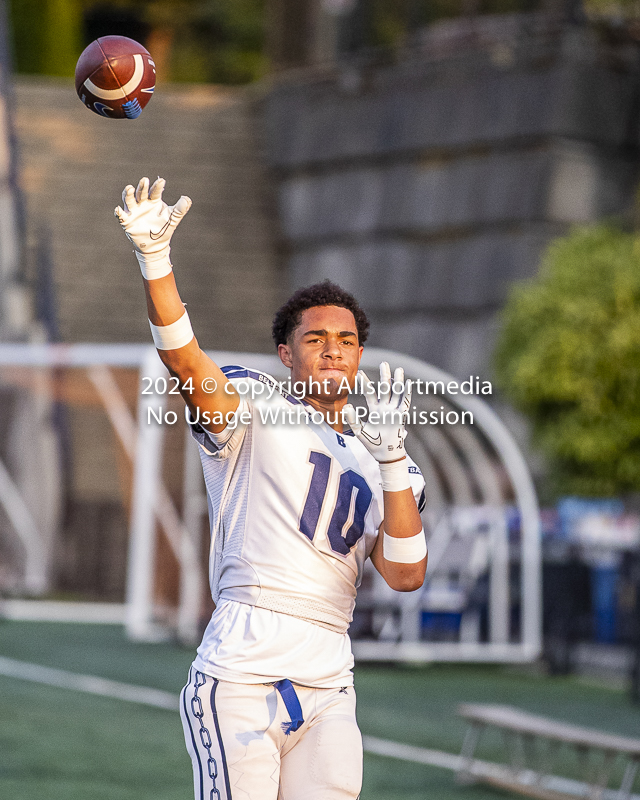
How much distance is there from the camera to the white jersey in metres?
3.31

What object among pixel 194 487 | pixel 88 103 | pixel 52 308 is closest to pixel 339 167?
pixel 52 308

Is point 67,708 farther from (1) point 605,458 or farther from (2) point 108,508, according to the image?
(2) point 108,508

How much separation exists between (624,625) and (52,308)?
27.3ft

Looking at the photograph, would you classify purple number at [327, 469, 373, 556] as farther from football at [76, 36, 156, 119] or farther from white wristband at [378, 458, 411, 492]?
football at [76, 36, 156, 119]

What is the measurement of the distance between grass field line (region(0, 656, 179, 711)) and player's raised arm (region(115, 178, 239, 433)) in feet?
21.2

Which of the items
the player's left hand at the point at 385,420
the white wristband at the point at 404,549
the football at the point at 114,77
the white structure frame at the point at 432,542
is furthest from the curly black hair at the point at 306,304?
the white structure frame at the point at 432,542

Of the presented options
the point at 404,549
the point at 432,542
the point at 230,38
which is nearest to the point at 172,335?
the point at 404,549

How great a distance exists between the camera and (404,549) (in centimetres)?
334

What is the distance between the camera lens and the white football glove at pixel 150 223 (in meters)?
3.26

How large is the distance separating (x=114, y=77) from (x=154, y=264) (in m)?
0.95

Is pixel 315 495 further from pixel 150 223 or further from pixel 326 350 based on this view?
pixel 150 223

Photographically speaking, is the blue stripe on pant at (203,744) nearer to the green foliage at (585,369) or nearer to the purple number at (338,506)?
the purple number at (338,506)

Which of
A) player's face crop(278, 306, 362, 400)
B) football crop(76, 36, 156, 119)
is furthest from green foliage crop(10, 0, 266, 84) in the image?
player's face crop(278, 306, 362, 400)

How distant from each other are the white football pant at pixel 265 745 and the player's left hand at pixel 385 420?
0.64m
